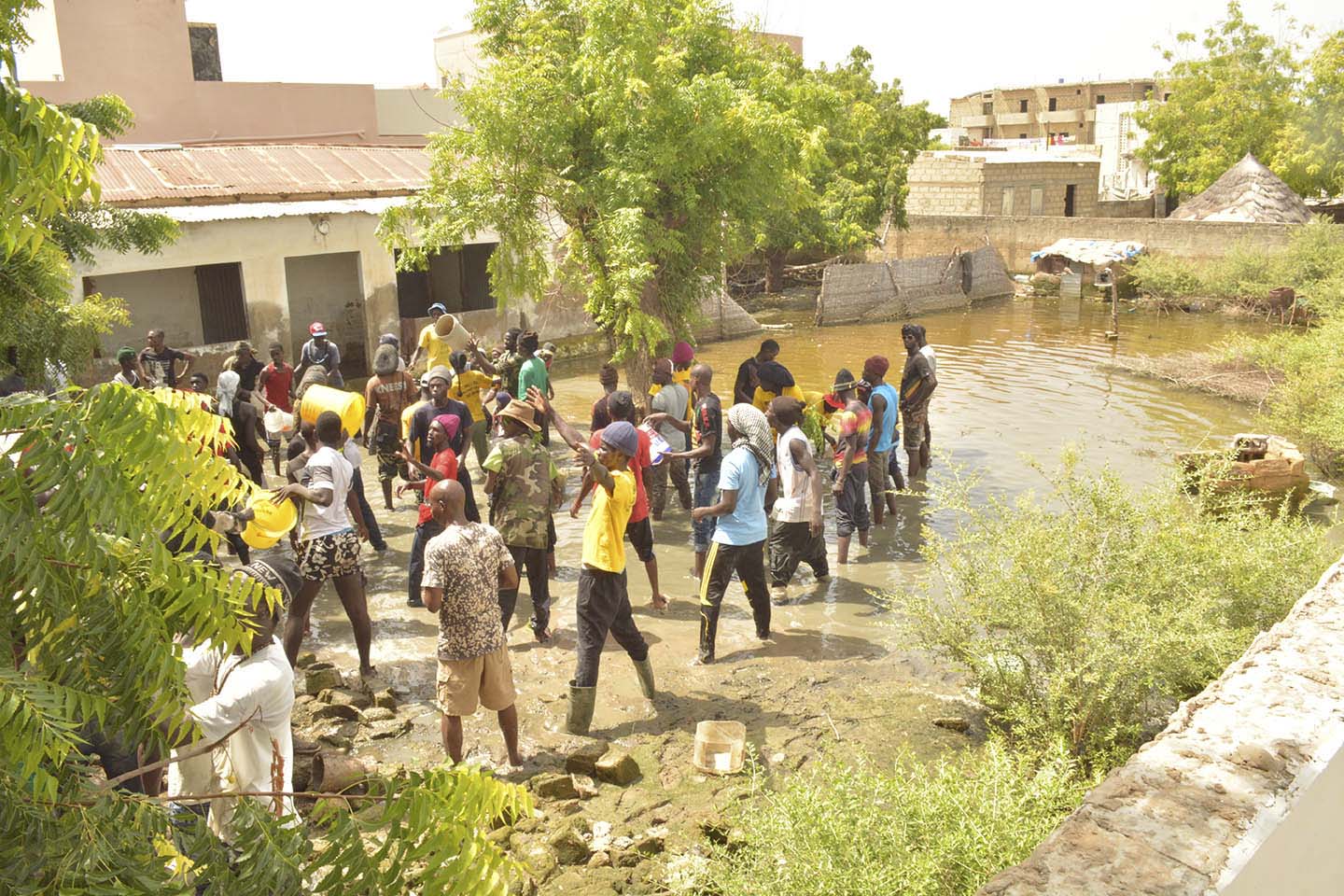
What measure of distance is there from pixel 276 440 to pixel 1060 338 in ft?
59.0

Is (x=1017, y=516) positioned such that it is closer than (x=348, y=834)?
No

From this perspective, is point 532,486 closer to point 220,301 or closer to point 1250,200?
point 220,301

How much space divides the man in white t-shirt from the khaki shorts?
1.41m

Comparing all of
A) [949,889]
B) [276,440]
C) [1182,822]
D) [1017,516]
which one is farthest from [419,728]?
[276,440]

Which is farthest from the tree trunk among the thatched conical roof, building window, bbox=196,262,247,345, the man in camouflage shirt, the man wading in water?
the man wading in water

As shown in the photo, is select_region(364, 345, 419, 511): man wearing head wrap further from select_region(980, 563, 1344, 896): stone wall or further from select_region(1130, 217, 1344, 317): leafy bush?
select_region(1130, 217, 1344, 317): leafy bush

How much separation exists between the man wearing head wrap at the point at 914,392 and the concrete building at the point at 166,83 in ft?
53.9

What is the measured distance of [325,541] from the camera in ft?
22.0

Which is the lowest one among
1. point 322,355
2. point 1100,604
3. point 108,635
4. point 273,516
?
point 1100,604

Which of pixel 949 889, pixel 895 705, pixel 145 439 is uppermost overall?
pixel 145 439

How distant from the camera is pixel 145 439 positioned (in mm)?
2283

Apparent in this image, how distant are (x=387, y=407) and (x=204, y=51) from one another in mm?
20969

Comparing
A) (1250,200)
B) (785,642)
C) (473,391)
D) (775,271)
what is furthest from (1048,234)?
(785,642)

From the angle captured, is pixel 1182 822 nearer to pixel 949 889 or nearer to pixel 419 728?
pixel 949 889
